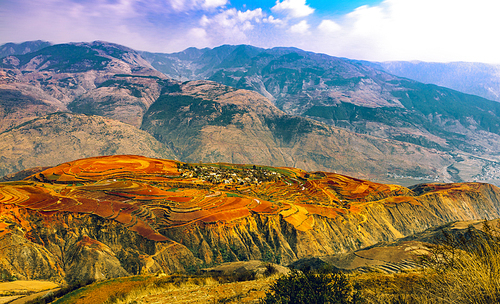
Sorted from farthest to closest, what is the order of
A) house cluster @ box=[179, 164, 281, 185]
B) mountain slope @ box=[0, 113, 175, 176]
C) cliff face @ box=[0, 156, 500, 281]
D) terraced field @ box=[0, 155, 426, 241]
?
mountain slope @ box=[0, 113, 175, 176], house cluster @ box=[179, 164, 281, 185], terraced field @ box=[0, 155, 426, 241], cliff face @ box=[0, 156, 500, 281]

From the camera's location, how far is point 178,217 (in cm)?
4553

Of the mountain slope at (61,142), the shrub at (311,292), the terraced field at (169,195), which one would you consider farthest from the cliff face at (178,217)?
the mountain slope at (61,142)

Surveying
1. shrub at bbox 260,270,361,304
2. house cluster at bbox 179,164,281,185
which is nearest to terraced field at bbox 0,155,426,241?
house cluster at bbox 179,164,281,185

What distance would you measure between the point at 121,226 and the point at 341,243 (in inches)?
1757

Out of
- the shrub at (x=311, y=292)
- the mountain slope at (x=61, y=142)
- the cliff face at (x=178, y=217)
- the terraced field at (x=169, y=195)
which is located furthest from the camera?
the mountain slope at (x=61, y=142)

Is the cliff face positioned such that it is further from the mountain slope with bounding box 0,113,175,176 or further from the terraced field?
the mountain slope with bounding box 0,113,175,176

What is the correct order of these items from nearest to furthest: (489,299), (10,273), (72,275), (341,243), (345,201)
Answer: (489,299) < (10,273) < (72,275) < (341,243) < (345,201)

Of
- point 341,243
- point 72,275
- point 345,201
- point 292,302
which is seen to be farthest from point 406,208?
point 72,275

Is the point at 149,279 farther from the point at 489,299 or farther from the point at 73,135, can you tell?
the point at 73,135

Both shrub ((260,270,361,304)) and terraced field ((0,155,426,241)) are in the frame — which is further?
terraced field ((0,155,426,241))

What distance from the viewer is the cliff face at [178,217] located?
3725 cm

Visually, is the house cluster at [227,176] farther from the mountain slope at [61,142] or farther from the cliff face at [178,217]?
the mountain slope at [61,142]

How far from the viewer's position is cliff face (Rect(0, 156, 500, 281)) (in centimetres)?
3725

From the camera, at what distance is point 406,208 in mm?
66062
